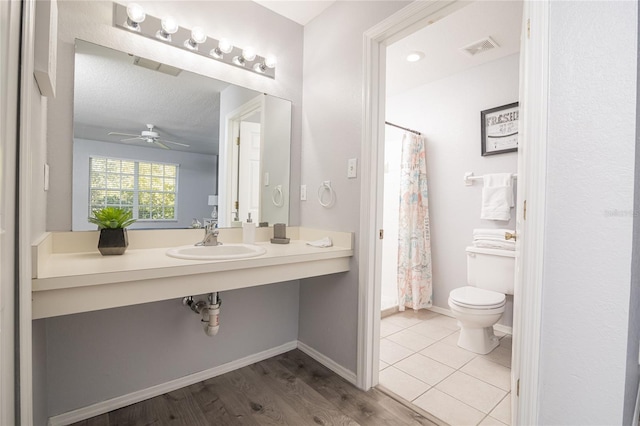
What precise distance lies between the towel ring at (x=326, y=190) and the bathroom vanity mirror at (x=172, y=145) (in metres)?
0.27

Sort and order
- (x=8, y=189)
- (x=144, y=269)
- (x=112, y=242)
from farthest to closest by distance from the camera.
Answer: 1. (x=112, y=242)
2. (x=144, y=269)
3. (x=8, y=189)

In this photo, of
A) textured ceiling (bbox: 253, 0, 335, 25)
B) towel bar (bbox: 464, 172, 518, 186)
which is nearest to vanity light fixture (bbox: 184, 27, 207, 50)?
textured ceiling (bbox: 253, 0, 335, 25)

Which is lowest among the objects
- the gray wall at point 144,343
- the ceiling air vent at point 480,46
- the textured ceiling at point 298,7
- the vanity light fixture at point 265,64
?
the gray wall at point 144,343

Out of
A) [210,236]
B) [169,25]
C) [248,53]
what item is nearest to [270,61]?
[248,53]

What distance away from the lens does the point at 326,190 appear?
6.60ft

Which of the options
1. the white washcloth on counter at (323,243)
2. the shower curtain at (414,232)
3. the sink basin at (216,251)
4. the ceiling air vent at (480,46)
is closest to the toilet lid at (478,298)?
the shower curtain at (414,232)

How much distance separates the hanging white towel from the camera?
2496 mm

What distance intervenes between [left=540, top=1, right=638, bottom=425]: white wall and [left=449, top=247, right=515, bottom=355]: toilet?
1.23m

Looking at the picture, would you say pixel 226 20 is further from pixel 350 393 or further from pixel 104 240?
pixel 350 393

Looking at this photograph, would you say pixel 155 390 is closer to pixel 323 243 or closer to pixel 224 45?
pixel 323 243

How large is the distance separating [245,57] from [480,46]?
1.80 m

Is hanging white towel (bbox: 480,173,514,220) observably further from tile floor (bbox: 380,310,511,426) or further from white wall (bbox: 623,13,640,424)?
white wall (bbox: 623,13,640,424)

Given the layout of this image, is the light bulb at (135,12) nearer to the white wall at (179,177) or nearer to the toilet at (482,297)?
the white wall at (179,177)

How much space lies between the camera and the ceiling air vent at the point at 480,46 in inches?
Answer: 92.1
